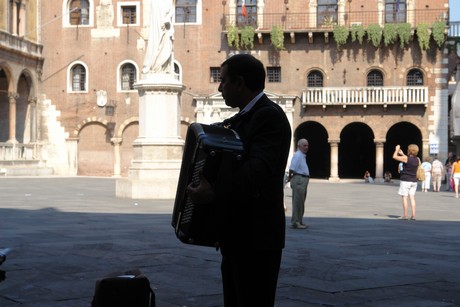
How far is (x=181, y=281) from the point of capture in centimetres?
685

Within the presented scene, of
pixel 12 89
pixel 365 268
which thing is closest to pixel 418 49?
pixel 12 89

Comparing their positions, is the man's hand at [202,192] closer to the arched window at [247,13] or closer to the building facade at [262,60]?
the building facade at [262,60]

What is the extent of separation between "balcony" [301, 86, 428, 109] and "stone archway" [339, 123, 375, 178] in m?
5.20

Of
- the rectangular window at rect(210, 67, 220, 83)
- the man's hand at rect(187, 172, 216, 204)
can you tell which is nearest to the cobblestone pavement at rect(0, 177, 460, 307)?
the man's hand at rect(187, 172, 216, 204)

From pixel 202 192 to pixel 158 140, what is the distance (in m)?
14.9

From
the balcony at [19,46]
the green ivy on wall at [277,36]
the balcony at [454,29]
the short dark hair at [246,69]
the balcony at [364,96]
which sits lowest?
the short dark hair at [246,69]

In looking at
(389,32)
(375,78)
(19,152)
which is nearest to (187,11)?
(375,78)

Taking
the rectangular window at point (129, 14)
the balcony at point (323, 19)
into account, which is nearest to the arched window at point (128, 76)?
the rectangular window at point (129, 14)

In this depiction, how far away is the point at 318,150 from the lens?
140ft

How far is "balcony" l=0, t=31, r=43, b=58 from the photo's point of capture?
121 ft

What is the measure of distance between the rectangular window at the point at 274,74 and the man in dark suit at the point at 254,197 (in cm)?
3550

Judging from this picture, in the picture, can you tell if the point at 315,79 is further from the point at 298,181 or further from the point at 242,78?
the point at 242,78

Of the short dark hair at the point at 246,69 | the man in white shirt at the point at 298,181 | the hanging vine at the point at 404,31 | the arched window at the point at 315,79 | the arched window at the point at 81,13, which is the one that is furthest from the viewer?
the arched window at the point at 81,13

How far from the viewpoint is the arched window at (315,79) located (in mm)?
38812
